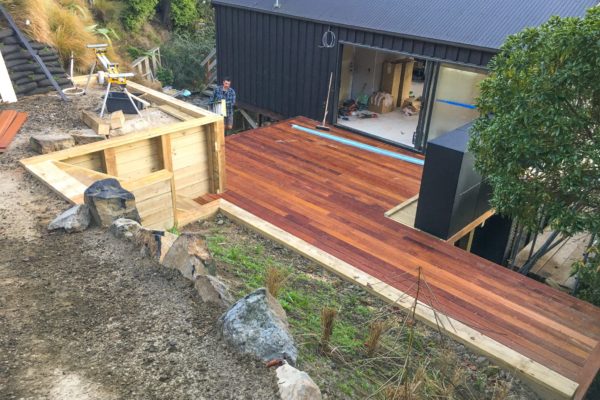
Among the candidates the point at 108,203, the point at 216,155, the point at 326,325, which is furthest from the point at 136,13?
the point at 326,325

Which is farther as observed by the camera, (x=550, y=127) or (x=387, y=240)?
(x=387, y=240)

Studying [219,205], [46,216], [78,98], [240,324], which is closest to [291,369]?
[240,324]

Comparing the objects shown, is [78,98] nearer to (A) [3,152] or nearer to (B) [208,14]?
(A) [3,152]

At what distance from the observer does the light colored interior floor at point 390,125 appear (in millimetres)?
10656

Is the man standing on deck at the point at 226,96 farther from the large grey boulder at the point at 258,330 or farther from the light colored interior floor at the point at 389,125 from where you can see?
the large grey boulder at the point at 258,330

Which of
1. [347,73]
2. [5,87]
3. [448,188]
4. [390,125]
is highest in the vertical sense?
[5,87]

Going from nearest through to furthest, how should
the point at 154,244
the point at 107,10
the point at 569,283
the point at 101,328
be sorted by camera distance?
1. the point at 101,328
2. the point at 154,244
3. the point at 569,283
4. the point at 107,10

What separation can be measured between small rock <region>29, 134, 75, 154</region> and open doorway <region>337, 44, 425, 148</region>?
21.2 ft

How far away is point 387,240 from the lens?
266 inches

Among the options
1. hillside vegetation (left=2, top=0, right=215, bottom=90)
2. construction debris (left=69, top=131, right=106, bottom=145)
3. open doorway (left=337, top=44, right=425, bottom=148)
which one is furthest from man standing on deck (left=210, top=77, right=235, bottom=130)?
hillside vegetation (left=2, top=0, right=215, bottom=90)

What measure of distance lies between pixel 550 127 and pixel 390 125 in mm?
7337

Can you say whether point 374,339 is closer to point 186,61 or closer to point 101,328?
point 101,328

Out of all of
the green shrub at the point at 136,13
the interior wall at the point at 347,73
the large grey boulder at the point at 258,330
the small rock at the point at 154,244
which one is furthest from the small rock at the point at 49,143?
the green shrub at the point at 136,13

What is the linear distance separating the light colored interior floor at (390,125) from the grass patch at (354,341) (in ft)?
18.6
